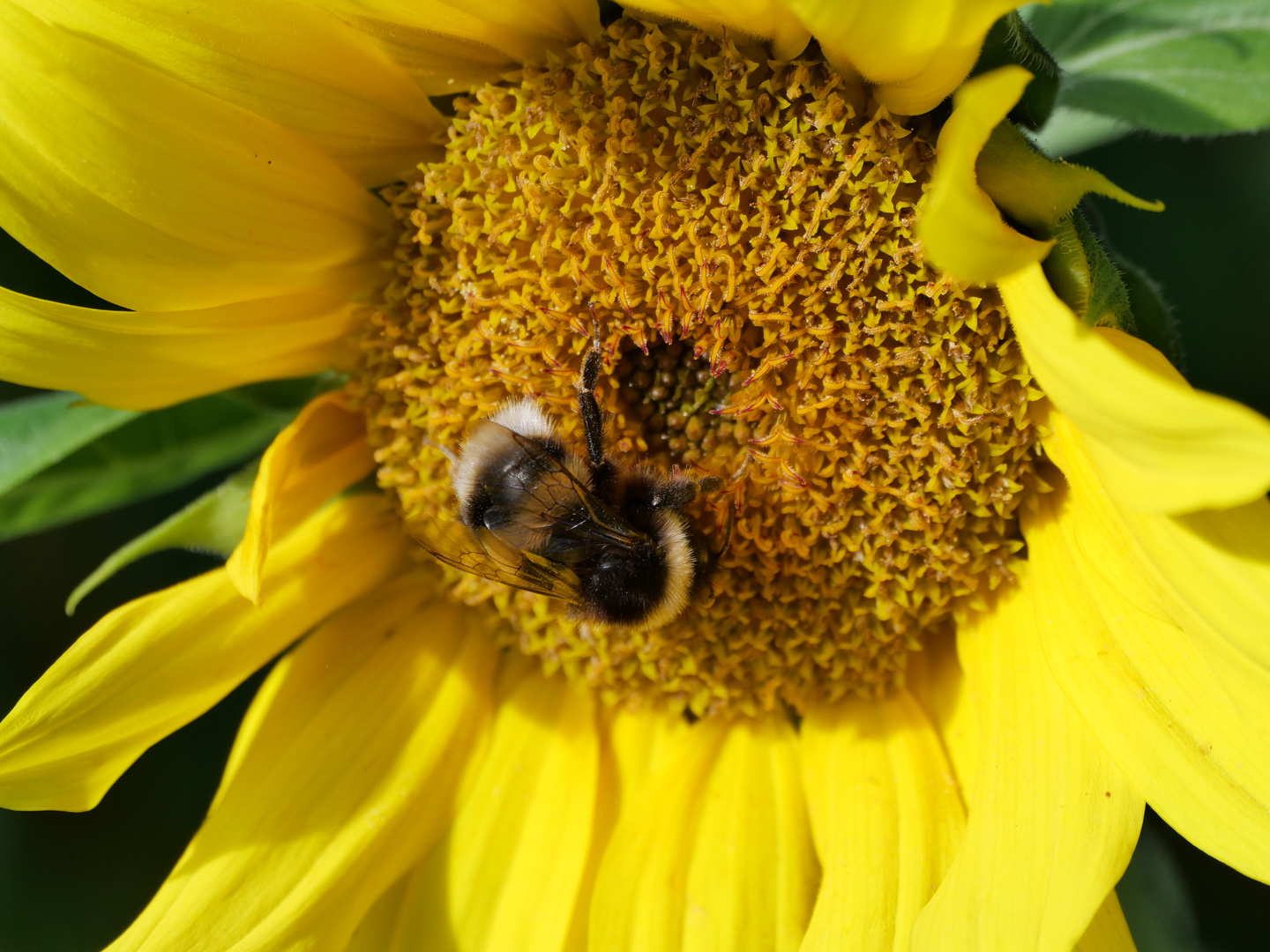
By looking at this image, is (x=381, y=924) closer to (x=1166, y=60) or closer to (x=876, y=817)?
(x=876, y=817)

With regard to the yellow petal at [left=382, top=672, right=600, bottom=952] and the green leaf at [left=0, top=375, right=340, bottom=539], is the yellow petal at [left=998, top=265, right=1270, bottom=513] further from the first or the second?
the green leaf at [left=0, top=375, right=340, bottom=539]

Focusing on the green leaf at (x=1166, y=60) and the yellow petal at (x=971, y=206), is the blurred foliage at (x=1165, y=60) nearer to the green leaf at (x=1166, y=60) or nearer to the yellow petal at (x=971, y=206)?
the green leaf at (x=1166, y=60)

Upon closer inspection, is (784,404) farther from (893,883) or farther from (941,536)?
(893,883)

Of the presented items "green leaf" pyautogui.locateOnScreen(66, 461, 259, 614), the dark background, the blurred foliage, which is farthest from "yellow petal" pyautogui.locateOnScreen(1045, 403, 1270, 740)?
"green leaf" pyautogui.locateOnScreen(66, 461, 259, 614)

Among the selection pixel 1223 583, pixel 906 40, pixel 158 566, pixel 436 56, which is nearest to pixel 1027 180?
pixel 906 40

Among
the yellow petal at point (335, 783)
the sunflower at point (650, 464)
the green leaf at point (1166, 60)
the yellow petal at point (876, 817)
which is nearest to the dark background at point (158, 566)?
the green leaf at point (1166, 60)

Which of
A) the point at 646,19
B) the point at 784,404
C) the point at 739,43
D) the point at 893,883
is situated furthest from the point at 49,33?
the point at 893,883
